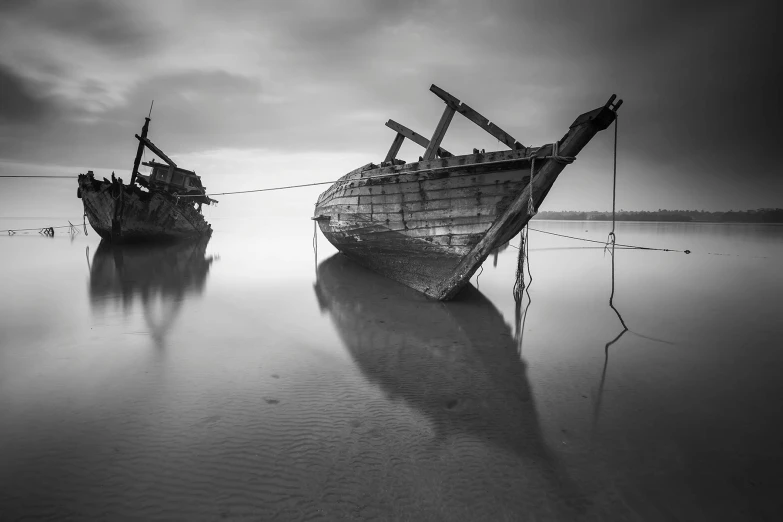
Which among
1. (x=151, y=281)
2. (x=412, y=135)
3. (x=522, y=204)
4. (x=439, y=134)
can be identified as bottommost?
(x=151, y=281)

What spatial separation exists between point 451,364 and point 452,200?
3.69 meters

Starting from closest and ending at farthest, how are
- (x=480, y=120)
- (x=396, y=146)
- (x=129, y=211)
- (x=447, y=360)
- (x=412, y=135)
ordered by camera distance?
1. (x=447, y=360)
2. (x=480, y=120)
3. (x=412, y=135)
4. (x=396, y=146)
5. (x=129, y=211)

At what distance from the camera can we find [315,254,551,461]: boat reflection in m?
2.97

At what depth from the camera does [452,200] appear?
22.8 feet

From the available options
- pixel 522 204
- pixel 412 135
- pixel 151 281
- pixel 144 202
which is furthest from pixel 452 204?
pixel 144 202

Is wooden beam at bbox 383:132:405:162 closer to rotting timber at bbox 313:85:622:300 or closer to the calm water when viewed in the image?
rotting timber at bbox 313:85:622:300

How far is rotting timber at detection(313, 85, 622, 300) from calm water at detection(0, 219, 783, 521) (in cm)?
132

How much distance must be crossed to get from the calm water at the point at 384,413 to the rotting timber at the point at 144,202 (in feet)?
39.6

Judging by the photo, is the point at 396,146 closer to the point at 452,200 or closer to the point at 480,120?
the point at 480,120

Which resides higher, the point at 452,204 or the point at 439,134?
the point at 439,134

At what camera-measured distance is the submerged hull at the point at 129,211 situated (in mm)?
16531

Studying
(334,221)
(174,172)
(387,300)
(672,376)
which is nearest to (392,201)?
(387,300)

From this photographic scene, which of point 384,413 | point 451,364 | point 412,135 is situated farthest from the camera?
point 412,135

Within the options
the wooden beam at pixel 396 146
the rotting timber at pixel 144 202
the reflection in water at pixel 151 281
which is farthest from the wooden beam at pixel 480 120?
the rotting timber at pixel 144 202
